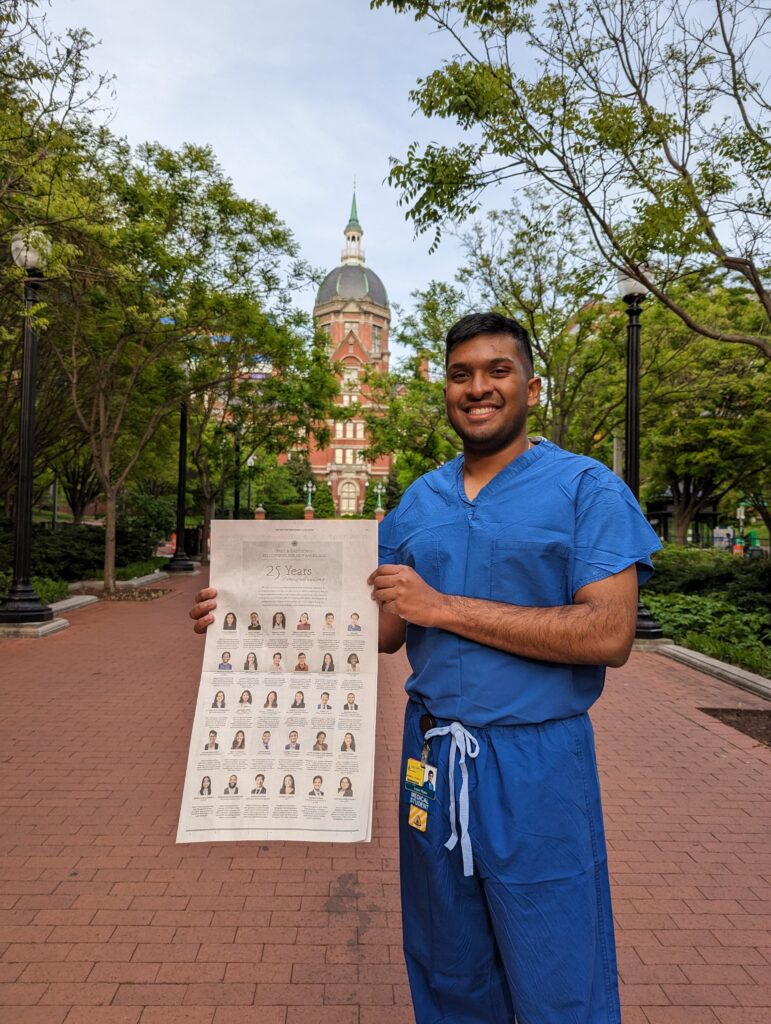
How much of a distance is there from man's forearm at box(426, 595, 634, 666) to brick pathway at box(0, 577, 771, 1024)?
189cm

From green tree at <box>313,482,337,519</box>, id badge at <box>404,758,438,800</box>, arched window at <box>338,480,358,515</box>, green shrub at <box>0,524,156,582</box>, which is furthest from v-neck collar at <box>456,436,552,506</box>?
arched window at <box>338,480,358,515</box>

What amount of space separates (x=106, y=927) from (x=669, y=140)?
839 centimetres

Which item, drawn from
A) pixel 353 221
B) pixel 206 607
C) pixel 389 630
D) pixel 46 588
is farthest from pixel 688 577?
pixel 353 221

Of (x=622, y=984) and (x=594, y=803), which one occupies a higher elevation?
(x=594, y=803)

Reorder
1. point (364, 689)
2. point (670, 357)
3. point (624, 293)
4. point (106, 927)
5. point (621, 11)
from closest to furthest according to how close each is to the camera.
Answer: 1. point (364, 689)
2. point (106, 927)
3. point (621, 11)
4. point (624, 293)
5. point (670, 357)

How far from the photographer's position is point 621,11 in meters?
7.53

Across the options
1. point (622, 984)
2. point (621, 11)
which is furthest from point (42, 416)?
point (622, 984)

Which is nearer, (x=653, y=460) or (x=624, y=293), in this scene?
(x=624, y=293)

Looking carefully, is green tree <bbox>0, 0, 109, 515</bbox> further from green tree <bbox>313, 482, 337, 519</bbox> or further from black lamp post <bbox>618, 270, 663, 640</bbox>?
green tree <bbox>313, 482, 337, 519</bbox>

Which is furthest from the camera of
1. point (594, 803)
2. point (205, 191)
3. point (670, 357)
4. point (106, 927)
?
point (670, 357)

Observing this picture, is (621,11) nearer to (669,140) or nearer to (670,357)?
(669,140)

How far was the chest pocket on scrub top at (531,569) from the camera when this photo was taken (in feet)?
5.50

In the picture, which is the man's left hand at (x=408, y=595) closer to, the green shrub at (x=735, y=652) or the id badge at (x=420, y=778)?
the id badge at (x=420, y=778)

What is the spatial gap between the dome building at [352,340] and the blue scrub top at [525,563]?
70.1m
